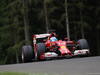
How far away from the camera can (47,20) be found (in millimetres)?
32469

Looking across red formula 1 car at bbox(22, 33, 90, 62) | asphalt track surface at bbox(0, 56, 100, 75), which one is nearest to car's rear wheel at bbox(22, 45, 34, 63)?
red formula 1 car at bbox(22, 33, 90, 62)

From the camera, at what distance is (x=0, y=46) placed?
40.5 m

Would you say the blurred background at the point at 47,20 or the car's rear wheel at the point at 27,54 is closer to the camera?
the car's rear wheel at the point at 27,54

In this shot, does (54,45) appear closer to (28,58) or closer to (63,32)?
(28,58)

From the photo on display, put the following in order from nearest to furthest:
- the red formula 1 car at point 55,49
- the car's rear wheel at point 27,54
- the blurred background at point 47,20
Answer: the red formula 1 car at point 55,49 → the car's rear wheel at point 27,54 → the blurred background at point 47,20

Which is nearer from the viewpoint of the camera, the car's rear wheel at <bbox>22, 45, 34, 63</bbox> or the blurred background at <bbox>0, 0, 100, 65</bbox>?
the car's rear wheel at <bbox>22, 45, 34, 63</bbox>

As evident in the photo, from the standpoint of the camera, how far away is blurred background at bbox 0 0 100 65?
33.9 meters

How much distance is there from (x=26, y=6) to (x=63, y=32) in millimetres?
5756

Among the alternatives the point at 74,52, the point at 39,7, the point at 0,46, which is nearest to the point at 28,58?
the point at 74,52

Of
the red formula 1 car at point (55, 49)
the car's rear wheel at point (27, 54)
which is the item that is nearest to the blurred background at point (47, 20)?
the red formula 1 car at point (55, 49)

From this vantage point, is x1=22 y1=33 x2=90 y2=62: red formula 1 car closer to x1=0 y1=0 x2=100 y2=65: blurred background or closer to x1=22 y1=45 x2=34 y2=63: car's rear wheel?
x1=22 y1=45 x2=34 y2=63: car's rear wheel

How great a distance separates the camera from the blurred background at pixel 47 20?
3388 cm

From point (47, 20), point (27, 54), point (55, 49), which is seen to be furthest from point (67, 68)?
point (47, 20)

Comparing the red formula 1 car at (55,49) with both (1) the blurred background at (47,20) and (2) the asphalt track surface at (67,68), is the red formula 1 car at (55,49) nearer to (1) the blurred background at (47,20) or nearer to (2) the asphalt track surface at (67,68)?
(2) the asphalt track surface at (67,68)
